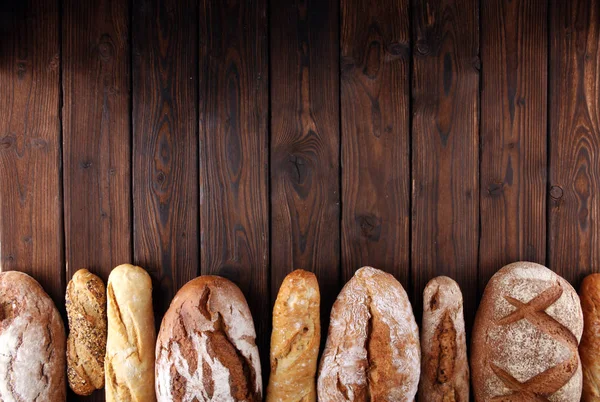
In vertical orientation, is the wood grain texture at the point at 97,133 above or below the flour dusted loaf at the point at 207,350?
above

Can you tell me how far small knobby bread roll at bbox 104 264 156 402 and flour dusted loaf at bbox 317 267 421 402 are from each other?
57cm

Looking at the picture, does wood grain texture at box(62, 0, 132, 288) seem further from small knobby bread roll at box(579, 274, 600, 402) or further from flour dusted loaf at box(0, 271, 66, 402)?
small knobby bread roll at box(579, 274, 600, 402)

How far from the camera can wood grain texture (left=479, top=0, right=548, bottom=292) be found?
1234 mm

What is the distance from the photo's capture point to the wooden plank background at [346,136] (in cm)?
123

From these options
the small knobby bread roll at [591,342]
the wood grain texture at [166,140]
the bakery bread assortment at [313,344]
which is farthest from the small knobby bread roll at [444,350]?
the wood grain texture at [166,140]

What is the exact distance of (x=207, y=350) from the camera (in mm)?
1071

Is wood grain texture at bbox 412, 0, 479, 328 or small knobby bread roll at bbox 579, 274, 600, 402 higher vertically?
wood grain texture at bbox 412, 0, 479, 328

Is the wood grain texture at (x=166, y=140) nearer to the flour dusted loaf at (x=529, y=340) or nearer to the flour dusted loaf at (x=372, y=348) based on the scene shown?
the flour dusted loaf at (x=372, y=348)

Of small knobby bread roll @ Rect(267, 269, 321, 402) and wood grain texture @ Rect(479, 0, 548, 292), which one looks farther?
wood grain texture @ Rect(479, 0, 548, 292)

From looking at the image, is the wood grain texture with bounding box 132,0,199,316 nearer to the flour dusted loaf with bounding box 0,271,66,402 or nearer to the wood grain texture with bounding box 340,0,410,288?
the flour dusted loaf with bounding box 0,271,66,402

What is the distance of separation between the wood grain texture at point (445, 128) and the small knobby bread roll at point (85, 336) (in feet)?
3.66

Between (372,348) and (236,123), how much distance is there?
33.9 inches

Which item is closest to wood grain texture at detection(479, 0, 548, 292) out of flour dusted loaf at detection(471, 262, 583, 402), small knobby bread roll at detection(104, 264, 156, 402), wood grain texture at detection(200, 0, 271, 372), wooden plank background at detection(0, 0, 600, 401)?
wooden plank background at detection(0, 0, 600, 401)

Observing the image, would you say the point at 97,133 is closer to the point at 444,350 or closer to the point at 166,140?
the point at 166,140
